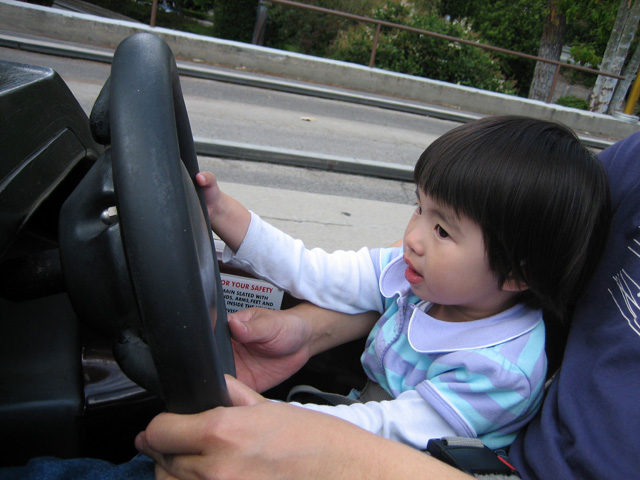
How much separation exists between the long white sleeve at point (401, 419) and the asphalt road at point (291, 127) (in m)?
2.98

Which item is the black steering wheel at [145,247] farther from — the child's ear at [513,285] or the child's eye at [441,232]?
the child's ear at [513,285]

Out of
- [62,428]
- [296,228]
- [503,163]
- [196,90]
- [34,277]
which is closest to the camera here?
[34,277]

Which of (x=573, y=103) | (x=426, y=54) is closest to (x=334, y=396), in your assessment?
(x=426, y=54)

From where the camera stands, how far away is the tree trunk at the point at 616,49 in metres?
12.7

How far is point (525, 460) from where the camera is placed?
3.48 feet

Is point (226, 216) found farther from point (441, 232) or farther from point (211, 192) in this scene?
point (441, 232)

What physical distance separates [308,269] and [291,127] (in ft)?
18.1

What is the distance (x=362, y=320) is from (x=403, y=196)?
9.60ft

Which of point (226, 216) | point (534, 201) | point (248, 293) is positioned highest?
point (534, 201)

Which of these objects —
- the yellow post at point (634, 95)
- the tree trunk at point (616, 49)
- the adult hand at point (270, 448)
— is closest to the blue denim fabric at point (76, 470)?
the adult hand at point (270, 448)

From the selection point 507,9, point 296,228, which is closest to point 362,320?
point 296,228

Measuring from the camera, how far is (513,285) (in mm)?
1170

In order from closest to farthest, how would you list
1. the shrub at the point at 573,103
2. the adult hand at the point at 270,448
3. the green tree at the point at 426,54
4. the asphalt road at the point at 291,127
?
the adult hand at the point at 270,448
the asphalt road at the point at 291,127
the green tree at the point at 426,54
the shrub at the point at 573,103

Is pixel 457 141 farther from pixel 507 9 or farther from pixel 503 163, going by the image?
pixel 507 9
